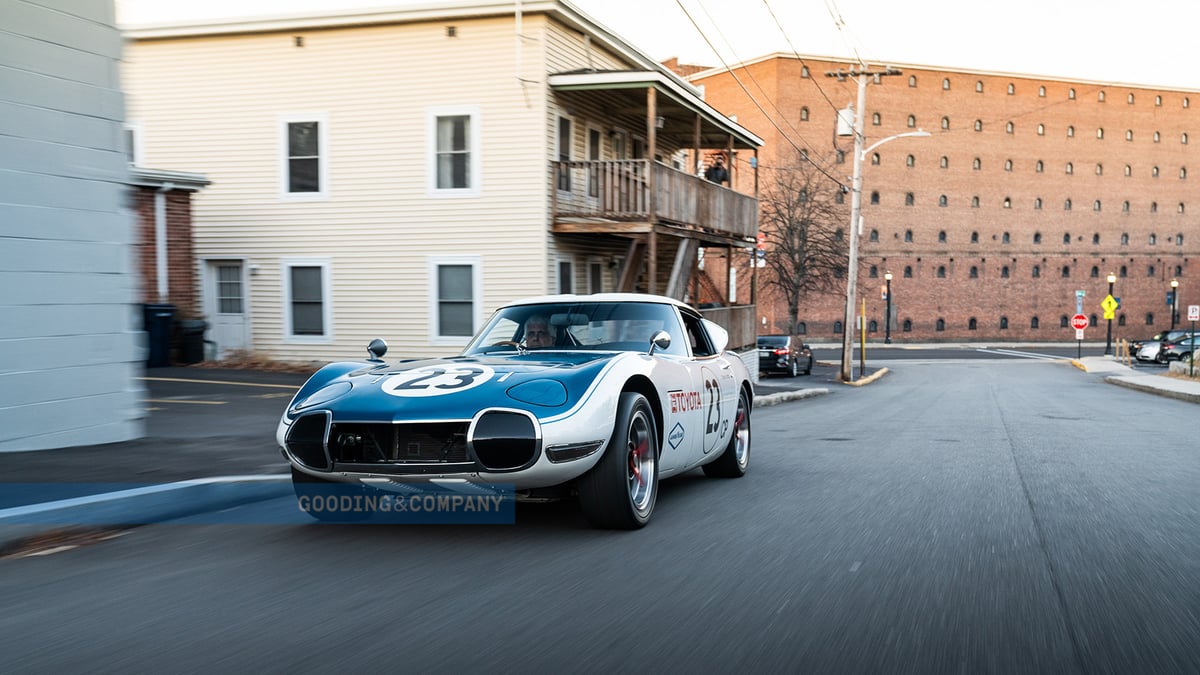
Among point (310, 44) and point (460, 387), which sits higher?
point (310, 44)

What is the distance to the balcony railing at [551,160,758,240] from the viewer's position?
21.3 meters

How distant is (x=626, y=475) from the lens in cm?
609

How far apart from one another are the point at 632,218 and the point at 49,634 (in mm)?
17836

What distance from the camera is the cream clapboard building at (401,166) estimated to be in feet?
70.7

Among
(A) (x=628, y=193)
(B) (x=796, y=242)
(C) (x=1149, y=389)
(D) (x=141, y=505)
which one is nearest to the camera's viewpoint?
(D) (x=141, y=505)

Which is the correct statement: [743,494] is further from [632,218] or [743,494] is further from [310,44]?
[310,44]

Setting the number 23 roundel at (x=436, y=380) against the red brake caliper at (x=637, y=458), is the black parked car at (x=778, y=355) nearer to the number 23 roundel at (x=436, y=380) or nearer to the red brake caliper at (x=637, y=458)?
the red brake caliper at (x=637, y=458)

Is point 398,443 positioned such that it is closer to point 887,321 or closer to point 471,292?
point 471,292

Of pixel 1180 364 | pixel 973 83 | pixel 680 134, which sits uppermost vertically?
pixel 973 83

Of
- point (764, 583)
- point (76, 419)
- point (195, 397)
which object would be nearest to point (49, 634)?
point (764, 583)

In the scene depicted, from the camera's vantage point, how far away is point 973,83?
81.1 m

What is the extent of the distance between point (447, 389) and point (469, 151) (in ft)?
55.1

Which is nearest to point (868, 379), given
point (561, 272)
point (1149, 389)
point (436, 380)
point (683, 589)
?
point (1149, 389)

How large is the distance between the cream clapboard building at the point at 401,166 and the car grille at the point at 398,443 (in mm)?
15342
